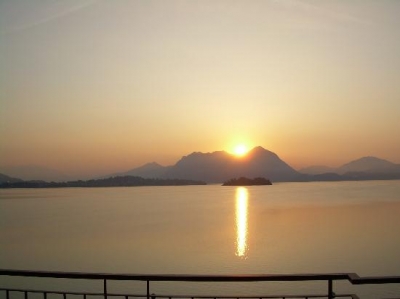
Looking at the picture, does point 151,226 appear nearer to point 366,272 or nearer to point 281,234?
point 281,234

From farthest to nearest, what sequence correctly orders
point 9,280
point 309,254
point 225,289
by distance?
point 309,254 < point 9,280 < point 225,289

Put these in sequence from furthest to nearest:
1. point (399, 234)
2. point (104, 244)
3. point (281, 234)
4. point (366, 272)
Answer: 1. point (281, 234)
2. point (399, 234)
3. point (104, 244)
4. point (366, 272)

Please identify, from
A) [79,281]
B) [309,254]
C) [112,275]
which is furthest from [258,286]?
[112,275]

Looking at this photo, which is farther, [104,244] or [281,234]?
[281,234]

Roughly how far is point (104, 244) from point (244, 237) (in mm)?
10963

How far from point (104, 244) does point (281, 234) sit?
1434 cm

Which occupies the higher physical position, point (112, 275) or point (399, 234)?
point (112, 275)

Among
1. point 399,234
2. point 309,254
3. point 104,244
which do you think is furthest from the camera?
point 399,234

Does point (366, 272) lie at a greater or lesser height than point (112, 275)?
lesser

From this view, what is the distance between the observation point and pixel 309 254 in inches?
922

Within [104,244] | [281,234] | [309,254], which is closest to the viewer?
[309,254]

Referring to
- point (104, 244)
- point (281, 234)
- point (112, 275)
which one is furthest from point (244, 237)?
point (112, 275)

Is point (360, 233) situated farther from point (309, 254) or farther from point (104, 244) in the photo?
point (104, 244)

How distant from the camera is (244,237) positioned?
103ft
